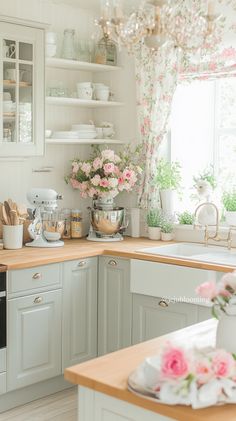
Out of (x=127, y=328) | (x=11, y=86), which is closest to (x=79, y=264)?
(x=127, y=328)

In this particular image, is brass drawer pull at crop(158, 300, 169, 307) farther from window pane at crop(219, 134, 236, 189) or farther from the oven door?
window pane at crop(219, 134, 236, 189)

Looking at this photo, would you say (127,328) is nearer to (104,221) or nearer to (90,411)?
(104,221)

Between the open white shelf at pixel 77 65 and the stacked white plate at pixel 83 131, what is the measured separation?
1.44 feet

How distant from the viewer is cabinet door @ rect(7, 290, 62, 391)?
394cm

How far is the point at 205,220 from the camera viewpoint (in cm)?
458

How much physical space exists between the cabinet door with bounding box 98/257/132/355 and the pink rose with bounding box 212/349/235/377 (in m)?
2.44

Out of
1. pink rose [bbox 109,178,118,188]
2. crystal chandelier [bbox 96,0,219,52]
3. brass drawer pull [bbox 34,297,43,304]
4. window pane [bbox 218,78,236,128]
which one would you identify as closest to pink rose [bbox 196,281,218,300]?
crystal chandelier [bbox 96,0,219,52]

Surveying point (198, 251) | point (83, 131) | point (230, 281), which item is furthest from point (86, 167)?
point (230, 281)

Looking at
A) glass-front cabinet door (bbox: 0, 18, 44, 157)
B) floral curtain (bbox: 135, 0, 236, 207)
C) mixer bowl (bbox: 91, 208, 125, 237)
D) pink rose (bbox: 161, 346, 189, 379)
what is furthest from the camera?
mixer bowl (bbox: 91, 208, 125, 237)

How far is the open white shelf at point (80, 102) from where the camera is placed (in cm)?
478

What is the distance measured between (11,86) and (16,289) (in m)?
1.32

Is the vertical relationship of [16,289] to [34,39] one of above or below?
below

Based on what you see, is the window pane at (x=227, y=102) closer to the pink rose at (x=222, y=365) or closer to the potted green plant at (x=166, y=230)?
the potted green plant at (x=166, y=230)

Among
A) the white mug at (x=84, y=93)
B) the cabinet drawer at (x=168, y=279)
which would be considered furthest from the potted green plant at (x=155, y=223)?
the white mug at (x=84, y=93)
